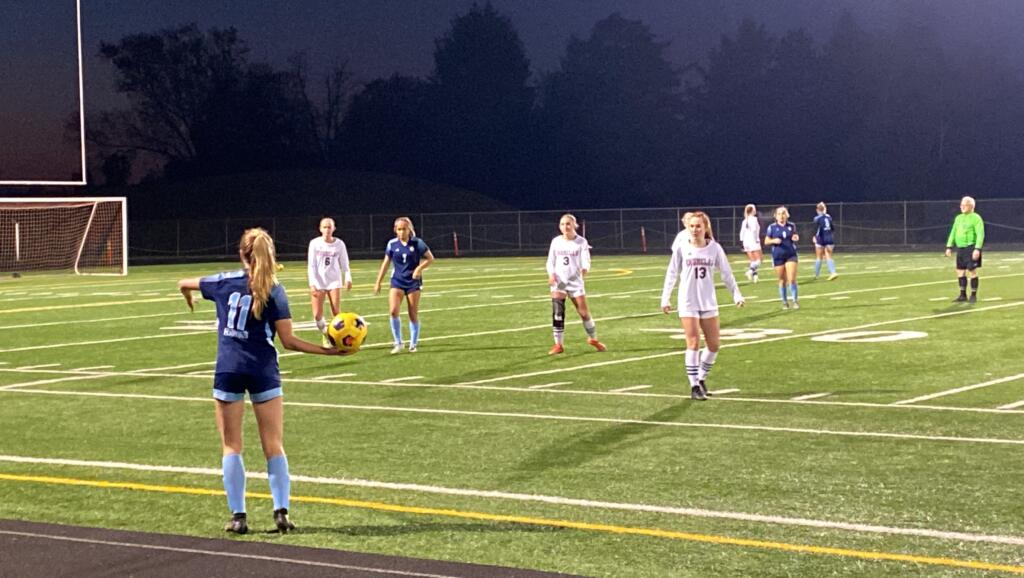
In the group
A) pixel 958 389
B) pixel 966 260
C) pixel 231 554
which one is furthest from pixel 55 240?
pixel 231 554

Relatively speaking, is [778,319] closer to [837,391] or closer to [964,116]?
[837,391]

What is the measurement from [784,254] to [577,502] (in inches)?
749

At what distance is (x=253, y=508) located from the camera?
9.46 m

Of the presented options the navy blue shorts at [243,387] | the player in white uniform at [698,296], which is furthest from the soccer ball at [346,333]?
the player in white uniform at [698,296]

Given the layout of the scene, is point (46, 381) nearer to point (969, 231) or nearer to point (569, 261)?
point (569, 261)

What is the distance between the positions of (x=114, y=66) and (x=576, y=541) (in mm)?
85233

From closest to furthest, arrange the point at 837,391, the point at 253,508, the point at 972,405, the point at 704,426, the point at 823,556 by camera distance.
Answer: the point at 823,556 → the point at 253,508 → the point at 704,426 → the point at 972,405 → the point at 837,391

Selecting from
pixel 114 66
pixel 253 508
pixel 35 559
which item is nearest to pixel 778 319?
pixel 253 508

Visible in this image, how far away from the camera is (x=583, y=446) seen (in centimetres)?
1177

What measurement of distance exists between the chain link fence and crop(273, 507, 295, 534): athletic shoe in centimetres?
5741

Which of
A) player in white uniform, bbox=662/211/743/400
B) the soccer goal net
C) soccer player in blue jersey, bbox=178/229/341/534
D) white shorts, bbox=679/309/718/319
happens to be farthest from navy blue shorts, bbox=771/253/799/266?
the soccer goal net

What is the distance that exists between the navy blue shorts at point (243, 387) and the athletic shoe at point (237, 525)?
66cm

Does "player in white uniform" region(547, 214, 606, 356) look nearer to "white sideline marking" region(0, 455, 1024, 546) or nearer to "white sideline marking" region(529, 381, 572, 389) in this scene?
"white sideline marking" region(529, 381, 572, 389)

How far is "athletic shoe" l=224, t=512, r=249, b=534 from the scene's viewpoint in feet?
28.2
